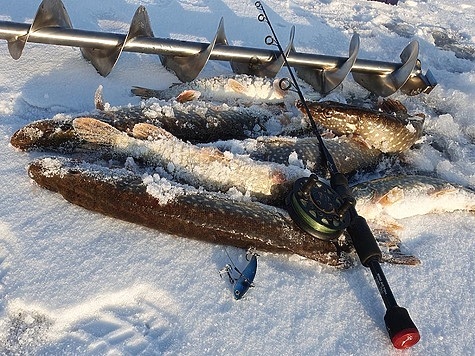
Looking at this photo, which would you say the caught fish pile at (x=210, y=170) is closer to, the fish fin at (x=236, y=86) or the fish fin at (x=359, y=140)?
the fish fin at (x=359, y=140)

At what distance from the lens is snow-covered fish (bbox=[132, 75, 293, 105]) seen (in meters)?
3.99

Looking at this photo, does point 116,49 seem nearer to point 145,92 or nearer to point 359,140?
point 145,92

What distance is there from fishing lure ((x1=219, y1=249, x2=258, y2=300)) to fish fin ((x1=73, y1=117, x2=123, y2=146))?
3.94ft

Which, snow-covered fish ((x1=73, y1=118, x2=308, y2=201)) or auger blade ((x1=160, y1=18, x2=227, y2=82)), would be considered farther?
auger blade ((x1=160, y1=18, x2=227, y2=82))

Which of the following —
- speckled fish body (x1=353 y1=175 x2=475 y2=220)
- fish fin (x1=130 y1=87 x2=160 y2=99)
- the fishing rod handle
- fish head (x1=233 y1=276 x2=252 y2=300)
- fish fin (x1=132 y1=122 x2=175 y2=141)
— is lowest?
speckled fish body (x1=353 y1=175 x2=475 y2=220)

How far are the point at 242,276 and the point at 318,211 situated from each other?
559 mm

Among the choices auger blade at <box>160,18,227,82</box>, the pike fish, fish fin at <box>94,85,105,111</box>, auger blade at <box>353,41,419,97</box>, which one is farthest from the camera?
auger blade at <box>353,41,419,97</box>

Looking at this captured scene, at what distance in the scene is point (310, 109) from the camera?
3.58m

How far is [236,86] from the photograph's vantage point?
4.00 m

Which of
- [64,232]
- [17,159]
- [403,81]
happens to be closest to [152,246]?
[64,232]

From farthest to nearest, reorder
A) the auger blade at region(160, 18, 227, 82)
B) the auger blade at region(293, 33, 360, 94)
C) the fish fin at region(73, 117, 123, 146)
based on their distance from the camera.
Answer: the auger blade at region(293, 33, 360, 94) → the auger blade at region(160, 18, 227, 82) → the fish fin at region(73, 117, 123, 146)

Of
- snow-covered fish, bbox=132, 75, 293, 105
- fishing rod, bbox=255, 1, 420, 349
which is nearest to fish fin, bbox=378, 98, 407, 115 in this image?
snow-covered fish, bbox=132, 75, 293, 105

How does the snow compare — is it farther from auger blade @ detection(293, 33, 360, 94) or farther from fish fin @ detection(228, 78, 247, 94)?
A: fish fin @ detection(228, 78, 247, 94)

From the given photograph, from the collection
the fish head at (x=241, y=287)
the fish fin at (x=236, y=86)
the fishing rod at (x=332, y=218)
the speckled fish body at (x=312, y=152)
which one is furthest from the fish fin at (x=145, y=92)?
the fish head at (x=241, y=287)
